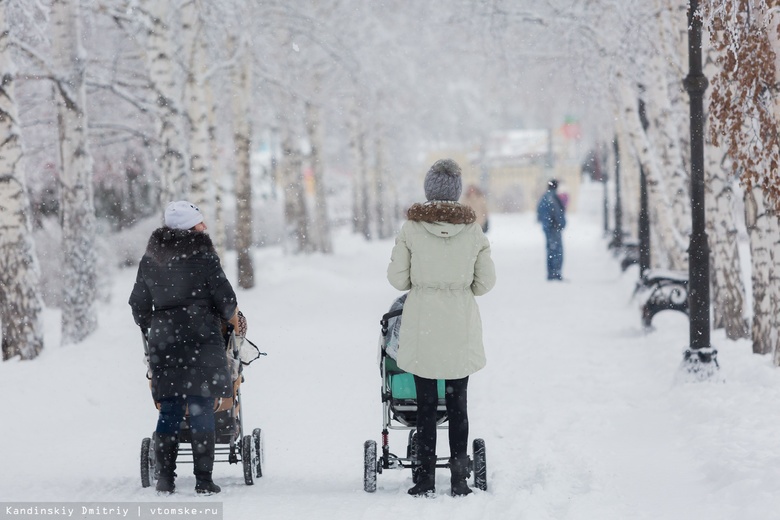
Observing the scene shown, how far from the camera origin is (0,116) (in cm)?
1098

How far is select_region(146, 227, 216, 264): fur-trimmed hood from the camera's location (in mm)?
5824

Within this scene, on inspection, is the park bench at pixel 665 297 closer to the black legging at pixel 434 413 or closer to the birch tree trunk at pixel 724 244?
the birch tree trunk at pixel 724 244

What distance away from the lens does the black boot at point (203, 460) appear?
591 centimetres

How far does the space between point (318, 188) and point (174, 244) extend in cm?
2435

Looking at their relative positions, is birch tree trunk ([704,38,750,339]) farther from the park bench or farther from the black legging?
the black legging

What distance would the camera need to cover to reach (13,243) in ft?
36.1

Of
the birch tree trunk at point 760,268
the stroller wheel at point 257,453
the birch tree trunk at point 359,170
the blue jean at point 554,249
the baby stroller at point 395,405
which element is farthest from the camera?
the birch tree trunk at point 359,170

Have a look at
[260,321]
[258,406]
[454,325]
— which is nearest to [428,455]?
[454,325]

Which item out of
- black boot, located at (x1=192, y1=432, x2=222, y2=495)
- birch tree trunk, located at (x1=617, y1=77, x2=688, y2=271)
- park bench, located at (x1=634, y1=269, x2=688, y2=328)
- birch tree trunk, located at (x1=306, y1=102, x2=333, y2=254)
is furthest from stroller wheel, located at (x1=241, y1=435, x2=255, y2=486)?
birch tree trunk, located at (x1=306, y1=102, x2=333, y2=254)

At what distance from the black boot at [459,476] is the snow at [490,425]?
8cm

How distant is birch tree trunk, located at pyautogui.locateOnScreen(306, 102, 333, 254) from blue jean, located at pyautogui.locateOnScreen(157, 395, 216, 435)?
2370 cm

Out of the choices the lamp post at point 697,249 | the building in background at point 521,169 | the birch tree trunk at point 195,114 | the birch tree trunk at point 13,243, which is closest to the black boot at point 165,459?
the lamp post at point 697,249

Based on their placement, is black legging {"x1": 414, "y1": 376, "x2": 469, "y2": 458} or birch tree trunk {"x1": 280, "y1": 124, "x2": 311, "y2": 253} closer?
black legging {"x1": 414, "y1": 376, "x2": 469, "y2": 458}

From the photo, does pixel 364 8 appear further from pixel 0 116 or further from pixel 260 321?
pixel 0 116
